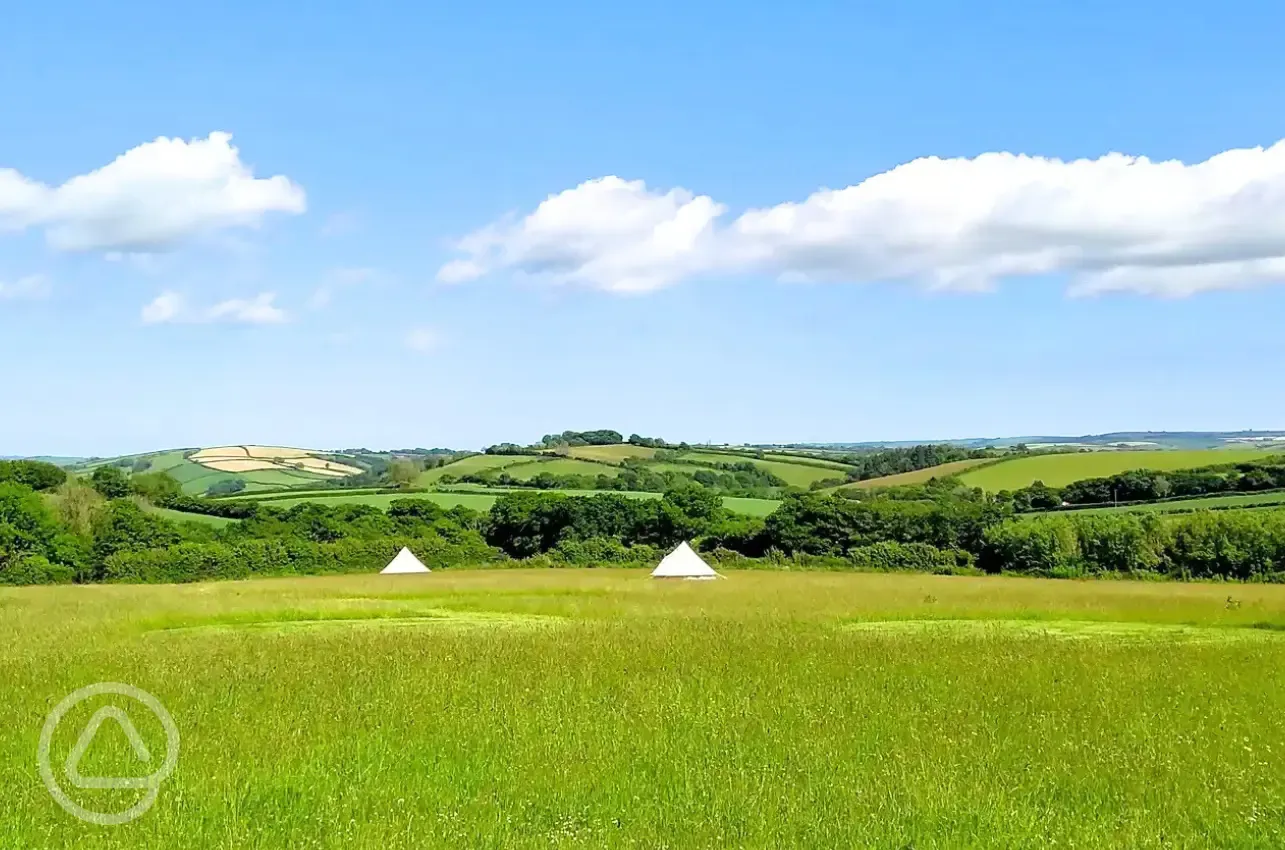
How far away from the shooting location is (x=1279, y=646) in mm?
19703

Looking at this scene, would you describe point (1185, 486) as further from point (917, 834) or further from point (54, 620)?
point (917, 834)

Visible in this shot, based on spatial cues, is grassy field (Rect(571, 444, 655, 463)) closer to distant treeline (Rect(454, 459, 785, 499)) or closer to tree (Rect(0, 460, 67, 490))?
distant treeline (Rect(454, 459, 785, 499))

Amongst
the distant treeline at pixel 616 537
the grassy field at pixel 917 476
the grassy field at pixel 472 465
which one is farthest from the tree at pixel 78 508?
the grassy field at pixel 917 476

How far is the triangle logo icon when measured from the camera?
31.0ft

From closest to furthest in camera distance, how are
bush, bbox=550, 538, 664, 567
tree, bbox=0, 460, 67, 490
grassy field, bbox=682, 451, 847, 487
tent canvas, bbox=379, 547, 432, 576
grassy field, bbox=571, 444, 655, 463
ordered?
tent canvas, bbox=379, 547, 432, 576, bush, bbox=550, 538, 664, 567, tree, bbox=0, 460, 67, 490, grassy field, bbox=571, 444, 655, 463, grassy field, bbox=682, 451, 847, 487

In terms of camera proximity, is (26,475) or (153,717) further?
(26,475)

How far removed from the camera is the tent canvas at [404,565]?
5819 cm

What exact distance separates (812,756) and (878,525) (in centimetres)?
5853

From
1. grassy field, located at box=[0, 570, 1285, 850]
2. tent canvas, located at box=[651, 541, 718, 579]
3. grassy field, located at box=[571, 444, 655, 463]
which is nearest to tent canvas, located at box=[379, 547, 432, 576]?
tent canvas, located at box=[651, 541, 718, 579]

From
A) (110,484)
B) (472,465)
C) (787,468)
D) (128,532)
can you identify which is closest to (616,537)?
(128,532)

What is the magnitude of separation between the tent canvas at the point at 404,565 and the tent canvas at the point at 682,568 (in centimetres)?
1459

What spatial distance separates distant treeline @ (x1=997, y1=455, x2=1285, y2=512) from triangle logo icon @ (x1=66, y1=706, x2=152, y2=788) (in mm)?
75372

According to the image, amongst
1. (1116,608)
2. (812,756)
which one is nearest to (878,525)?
(1116,608)

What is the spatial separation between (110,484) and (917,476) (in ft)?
217
